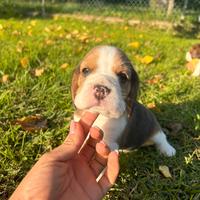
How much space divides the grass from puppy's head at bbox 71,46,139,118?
56cm

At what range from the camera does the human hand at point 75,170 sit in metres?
2.61

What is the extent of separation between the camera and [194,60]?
670 centimetres

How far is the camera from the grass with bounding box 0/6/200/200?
351cm

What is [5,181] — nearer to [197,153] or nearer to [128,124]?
[128,124]

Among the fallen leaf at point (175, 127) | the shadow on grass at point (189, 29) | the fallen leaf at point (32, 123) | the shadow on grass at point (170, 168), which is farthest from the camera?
the shadow on grass at point (189, 29)

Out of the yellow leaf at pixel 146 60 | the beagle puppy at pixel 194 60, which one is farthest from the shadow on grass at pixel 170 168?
the yellow leaf at pixel 146 60

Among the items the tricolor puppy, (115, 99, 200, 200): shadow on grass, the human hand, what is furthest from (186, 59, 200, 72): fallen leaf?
the human hand

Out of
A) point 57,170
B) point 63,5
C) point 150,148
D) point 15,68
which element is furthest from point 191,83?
point 63,5

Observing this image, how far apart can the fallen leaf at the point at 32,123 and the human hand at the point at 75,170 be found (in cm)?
98

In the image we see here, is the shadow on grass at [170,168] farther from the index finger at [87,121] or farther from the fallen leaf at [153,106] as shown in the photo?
the index finger at [87,121]

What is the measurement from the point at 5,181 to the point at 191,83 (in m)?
3.17

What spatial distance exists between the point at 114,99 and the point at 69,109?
4.37 ft

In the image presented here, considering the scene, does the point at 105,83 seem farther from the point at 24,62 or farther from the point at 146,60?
the point at 146,60

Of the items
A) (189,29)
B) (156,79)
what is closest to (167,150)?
(156,79)
